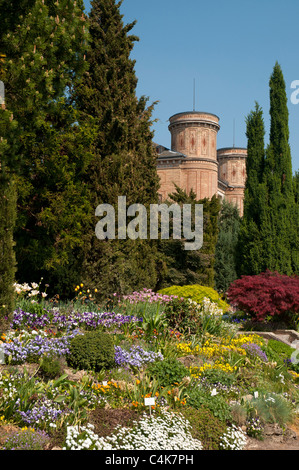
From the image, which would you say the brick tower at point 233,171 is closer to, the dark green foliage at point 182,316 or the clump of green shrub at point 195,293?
the clump of green shrub at point 195,293

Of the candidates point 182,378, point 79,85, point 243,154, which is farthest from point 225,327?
point 243,154

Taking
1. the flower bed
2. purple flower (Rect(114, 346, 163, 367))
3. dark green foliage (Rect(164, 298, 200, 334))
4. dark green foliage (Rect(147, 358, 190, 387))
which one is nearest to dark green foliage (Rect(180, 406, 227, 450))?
the flower bed

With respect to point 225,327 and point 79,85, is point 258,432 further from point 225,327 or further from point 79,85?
point 79,85

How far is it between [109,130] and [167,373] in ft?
24.9

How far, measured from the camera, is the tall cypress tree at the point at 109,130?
450 inches

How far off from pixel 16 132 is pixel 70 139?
3399 millimetres

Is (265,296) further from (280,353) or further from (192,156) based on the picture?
(192,156)

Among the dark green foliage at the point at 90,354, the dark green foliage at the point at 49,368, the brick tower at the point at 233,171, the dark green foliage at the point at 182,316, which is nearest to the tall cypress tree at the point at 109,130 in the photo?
the dark green foliage at the point at 182,316

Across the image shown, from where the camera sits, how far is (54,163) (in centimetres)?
1065

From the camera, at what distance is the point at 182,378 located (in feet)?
21.1

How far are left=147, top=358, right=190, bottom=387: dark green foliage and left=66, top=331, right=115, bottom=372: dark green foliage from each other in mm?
648

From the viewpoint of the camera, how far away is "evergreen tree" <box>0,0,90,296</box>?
30.1 feet

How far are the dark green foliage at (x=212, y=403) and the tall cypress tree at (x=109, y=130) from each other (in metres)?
5.48

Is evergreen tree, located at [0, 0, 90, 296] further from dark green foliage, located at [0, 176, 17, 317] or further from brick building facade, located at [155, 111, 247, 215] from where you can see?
brick building facade, located at [155, 111, 247, 215]
